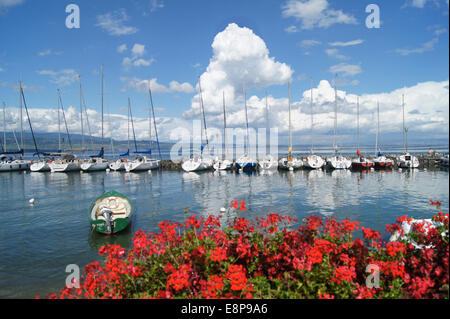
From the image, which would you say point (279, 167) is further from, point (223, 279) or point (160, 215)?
point (223, 279)

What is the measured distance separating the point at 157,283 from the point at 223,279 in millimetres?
1480

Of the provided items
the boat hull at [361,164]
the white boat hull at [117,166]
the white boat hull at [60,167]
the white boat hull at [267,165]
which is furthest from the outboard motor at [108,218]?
the boat hull at [361,164]

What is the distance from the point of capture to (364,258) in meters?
5.34

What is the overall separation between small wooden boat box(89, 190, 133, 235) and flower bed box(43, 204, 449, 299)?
922 cm

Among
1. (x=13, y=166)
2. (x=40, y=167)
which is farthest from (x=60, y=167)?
(x=13, y=166)

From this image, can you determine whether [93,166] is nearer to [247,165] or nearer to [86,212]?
[247,165]

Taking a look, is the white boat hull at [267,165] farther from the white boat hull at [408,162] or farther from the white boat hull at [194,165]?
the white boat hull at [408,162]

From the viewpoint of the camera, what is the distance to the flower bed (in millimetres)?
4629

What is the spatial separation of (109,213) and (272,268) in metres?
11.4

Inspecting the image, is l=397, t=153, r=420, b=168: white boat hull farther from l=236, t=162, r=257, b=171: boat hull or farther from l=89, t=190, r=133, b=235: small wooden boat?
l=89, t=190, r=133, b=235: small wooden boat

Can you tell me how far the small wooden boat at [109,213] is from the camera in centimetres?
1423

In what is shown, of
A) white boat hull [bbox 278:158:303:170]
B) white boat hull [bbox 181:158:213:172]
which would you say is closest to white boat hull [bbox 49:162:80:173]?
white boat hull [bbox 181:158:213:172]

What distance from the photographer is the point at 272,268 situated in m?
5.39

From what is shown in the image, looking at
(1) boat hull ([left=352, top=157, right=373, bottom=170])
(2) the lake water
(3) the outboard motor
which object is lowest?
(2) the lake water
